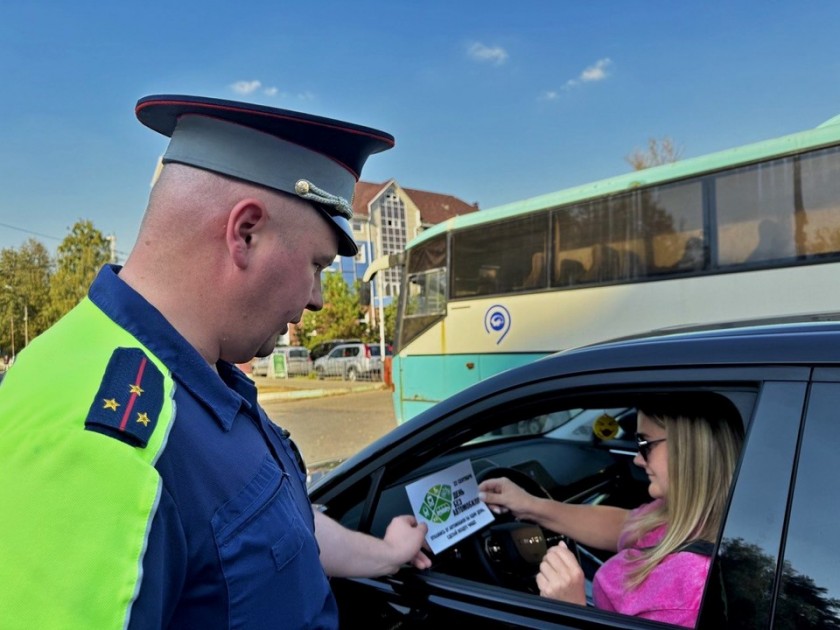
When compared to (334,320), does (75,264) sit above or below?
above

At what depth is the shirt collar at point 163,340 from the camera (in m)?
0.99

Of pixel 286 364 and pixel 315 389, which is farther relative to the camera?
pixel 286 364

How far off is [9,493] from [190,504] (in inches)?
8.8

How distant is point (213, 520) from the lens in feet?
2.96

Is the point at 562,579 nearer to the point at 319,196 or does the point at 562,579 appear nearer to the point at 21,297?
the point at 319,196

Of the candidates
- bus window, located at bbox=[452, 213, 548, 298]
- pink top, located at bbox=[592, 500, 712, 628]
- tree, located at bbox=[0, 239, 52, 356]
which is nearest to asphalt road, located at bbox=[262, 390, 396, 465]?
bus window, located at bbox=[452, 213, 548, 298]

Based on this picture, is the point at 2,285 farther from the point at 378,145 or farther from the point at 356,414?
the point at 378,145

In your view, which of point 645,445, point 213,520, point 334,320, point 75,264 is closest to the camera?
point 213,520

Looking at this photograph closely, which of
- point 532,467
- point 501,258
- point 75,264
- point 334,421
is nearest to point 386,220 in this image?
point 75,264

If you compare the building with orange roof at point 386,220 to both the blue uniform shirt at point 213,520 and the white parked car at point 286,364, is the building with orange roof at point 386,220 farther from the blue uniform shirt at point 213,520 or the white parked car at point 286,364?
the blue uniform shirt at point 213,520

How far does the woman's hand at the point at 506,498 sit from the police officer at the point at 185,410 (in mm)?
911

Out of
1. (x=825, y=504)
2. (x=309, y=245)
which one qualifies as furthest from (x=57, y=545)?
(x=825, y=504)

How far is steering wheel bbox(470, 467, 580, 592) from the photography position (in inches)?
74.4

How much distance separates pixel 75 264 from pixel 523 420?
30.7 m
